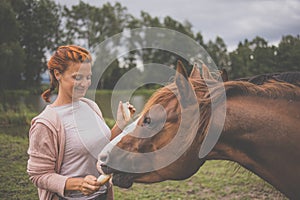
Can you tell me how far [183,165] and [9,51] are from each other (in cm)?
1131

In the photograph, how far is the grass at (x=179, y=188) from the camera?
18.6 feet

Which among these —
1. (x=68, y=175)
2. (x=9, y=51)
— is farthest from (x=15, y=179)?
(x=9, y=51)

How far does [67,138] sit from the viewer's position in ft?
6.61

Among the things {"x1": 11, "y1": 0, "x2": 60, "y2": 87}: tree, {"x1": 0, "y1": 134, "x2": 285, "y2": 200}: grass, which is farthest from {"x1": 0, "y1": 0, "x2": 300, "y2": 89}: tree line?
{"x1": 0, "y1": 134, "x2": 285, "y2": 200}: grass

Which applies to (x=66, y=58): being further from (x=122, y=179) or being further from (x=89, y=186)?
(x=122, y=179)

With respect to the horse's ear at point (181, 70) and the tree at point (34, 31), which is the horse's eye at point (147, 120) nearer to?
the horse's ear at point (181, 70)

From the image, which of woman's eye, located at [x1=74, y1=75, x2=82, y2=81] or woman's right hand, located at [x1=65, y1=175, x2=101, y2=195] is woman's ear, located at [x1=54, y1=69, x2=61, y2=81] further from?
woman's right hand, located at [x1=65, y1=175, x2=101, y2=195]

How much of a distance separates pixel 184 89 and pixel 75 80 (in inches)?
27.8

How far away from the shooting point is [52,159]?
194cm

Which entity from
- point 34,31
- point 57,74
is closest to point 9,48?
point 34,31

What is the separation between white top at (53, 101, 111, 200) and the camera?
2.03 metres

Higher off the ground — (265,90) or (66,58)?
(66,58)

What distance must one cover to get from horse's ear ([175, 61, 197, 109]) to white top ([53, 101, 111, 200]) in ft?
1.98

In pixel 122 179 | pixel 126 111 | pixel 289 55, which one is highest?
pixel 289 55
